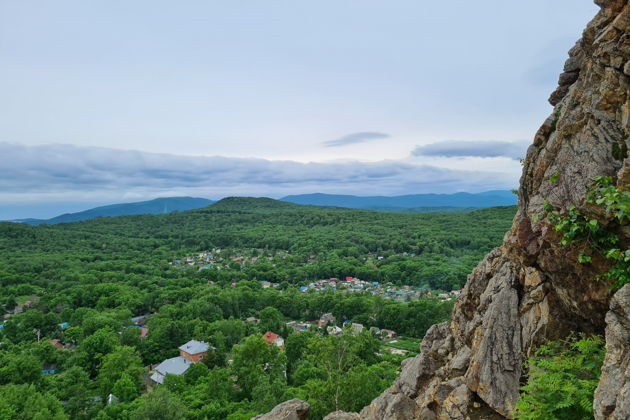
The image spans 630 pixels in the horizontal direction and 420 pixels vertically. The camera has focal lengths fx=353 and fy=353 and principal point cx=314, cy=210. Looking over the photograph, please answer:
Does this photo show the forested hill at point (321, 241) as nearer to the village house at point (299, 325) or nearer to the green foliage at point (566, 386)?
the village house at point (299, 325)

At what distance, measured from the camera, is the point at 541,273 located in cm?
890

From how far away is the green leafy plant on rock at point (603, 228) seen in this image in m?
6.42

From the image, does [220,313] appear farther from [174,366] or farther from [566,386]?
[566,386]

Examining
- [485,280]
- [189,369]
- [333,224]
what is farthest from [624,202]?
[333,224]

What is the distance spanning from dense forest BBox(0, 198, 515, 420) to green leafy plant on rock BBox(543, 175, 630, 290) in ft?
53.0

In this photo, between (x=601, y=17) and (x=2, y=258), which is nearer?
(x=601, y=17)

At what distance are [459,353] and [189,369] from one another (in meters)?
29.9

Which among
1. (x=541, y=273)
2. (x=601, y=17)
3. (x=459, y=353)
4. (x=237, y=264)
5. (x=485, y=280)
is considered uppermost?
(x=601, y=17)

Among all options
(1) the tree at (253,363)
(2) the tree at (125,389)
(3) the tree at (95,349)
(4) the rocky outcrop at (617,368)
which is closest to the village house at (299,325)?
(1) the tree at (253,363)

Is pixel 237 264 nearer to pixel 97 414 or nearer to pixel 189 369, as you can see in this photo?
pixel 189 369

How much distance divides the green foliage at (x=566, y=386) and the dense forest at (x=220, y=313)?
1450 centimetres

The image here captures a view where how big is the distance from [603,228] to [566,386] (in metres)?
3.11

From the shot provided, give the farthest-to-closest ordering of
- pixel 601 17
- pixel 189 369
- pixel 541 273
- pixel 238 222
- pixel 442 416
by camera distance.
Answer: pixel 238 222 < pixel 189 369 < pixel 442 416 < pixel 541 273 < pixel 601 17

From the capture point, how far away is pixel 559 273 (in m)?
8.11
